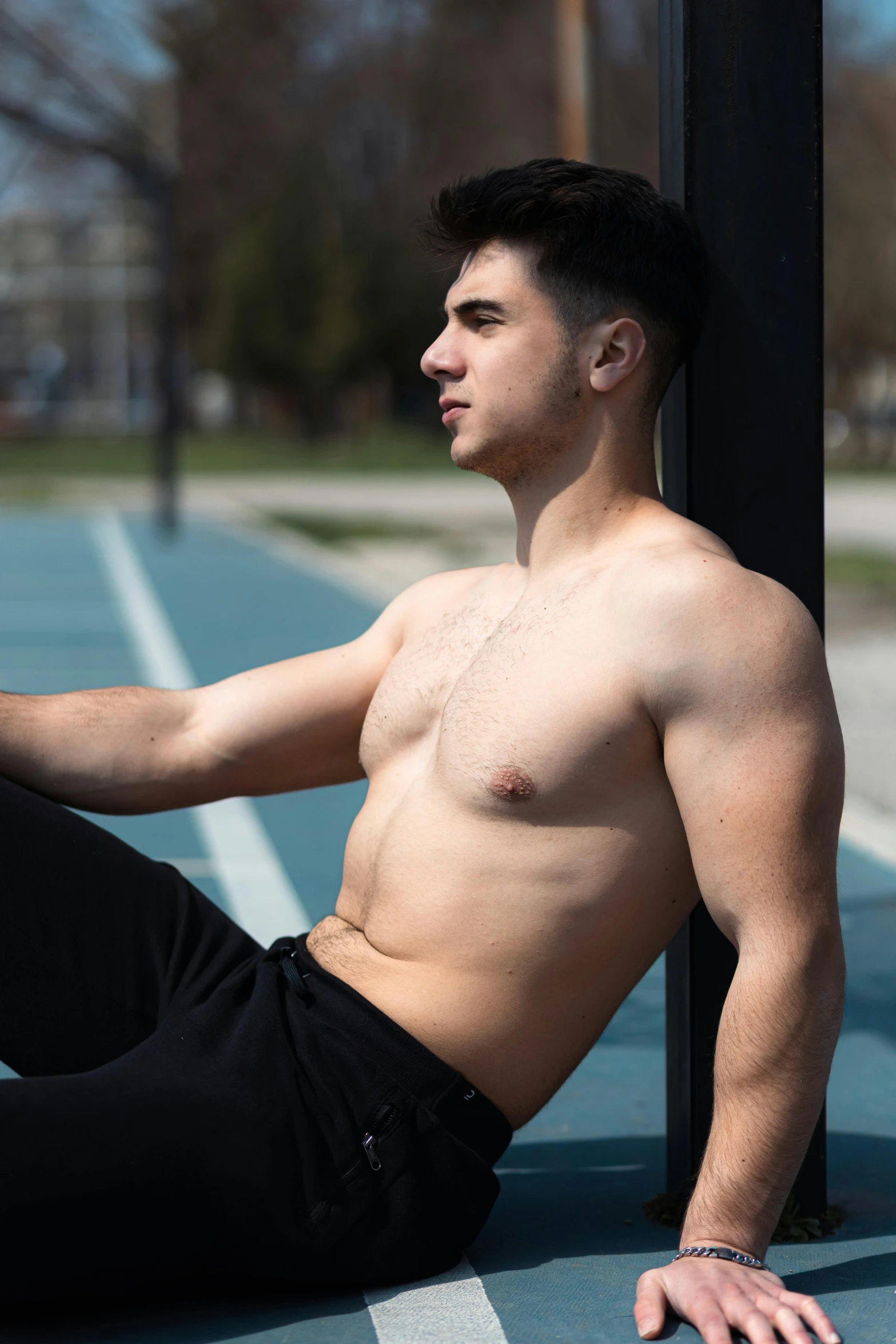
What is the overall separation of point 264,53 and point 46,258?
20580 mm

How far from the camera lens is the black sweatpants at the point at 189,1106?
2.09 m

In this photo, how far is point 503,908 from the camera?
229 centimetres

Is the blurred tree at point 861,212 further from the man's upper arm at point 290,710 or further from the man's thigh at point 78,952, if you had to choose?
the man's thigh at point 78,952

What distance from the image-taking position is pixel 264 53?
193 ft

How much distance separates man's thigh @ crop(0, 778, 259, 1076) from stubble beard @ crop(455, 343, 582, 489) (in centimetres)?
79

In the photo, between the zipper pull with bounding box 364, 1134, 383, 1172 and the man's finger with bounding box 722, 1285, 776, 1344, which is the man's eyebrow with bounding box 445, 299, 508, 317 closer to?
the zipper pull with bounding box 364, 1134, 383, 1172

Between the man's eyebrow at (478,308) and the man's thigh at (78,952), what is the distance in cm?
93

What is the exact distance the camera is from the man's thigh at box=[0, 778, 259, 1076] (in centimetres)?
238

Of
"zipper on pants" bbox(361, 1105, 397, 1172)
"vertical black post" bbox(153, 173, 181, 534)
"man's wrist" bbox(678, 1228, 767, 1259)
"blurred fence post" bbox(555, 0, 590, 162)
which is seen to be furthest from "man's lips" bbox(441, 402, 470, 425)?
"vertical black post" bbox(153, 173, 181, 534)

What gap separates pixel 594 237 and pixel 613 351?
157 mm

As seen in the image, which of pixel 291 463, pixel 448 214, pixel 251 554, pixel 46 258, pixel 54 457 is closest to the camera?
pixel 448 214

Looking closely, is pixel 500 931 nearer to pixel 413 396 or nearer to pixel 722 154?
pixel 722 154

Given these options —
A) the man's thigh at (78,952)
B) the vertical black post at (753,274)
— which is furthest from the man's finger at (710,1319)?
the man's thigh at (78,952)

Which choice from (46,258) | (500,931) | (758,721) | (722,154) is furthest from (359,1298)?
(46,258)
